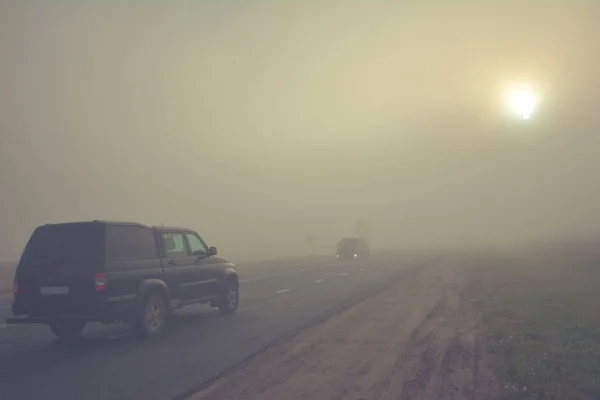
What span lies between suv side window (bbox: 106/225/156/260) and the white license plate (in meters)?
0.97

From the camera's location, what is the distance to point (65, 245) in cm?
1205

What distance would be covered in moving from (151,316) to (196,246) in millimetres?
2866

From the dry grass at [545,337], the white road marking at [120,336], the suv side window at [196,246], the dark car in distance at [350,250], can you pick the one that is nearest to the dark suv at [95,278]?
the white road marking at [120,336]

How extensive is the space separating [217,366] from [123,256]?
3602mm

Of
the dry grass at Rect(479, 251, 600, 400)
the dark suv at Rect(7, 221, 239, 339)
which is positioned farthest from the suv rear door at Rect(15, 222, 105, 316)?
the dry grass at Rect(479, 251, 600, 400)

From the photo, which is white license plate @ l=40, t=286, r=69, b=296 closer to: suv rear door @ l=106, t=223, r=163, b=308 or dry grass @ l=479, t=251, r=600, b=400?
suv rear door @ l=106, t=223, r=163, b=308

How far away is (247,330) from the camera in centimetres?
1359

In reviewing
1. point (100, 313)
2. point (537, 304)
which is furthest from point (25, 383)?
point (537, 304)

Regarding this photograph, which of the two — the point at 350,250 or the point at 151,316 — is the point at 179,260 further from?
the point at 350,250

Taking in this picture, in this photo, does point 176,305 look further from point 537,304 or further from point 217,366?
point 537,304

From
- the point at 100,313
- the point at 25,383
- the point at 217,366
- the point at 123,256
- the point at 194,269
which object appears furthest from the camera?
the point at 194,269

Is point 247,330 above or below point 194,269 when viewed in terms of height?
below

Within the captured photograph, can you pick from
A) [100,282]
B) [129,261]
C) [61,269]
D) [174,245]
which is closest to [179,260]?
[174,245]

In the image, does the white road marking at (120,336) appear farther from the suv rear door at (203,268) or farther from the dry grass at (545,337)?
the dry grass at (545,337)
